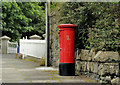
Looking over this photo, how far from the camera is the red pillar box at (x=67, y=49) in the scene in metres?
8.60

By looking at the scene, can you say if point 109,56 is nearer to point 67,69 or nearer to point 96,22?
point 96,22

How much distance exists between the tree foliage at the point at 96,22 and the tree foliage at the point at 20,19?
18.8 metres

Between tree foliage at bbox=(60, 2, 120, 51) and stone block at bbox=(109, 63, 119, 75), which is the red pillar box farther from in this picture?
stone block at bbox=(109, 63, 119, 75)

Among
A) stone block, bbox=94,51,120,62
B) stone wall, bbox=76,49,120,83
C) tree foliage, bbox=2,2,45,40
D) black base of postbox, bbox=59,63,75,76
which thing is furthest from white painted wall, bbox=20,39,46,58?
tree foliage, bbox=2,2,45,40

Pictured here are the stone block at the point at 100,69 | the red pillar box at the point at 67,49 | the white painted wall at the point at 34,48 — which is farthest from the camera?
the white painted wall at the point at 34,48

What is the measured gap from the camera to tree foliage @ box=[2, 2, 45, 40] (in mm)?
28453

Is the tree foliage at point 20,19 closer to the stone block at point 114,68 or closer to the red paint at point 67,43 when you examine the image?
the red paint at point 67,43

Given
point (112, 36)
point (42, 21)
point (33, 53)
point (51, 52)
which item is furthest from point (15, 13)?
point (112, 36)

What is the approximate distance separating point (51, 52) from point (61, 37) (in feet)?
10.3

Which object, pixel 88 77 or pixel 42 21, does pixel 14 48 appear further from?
pixel 88 77

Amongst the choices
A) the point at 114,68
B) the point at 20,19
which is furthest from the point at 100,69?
the point at 20,19

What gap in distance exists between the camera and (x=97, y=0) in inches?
327

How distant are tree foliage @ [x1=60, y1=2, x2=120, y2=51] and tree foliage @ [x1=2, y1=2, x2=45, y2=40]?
1883 cm

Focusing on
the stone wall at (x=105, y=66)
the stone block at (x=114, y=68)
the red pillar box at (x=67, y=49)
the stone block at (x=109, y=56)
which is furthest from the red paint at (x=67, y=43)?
the stone block at (x=114, y=68)
